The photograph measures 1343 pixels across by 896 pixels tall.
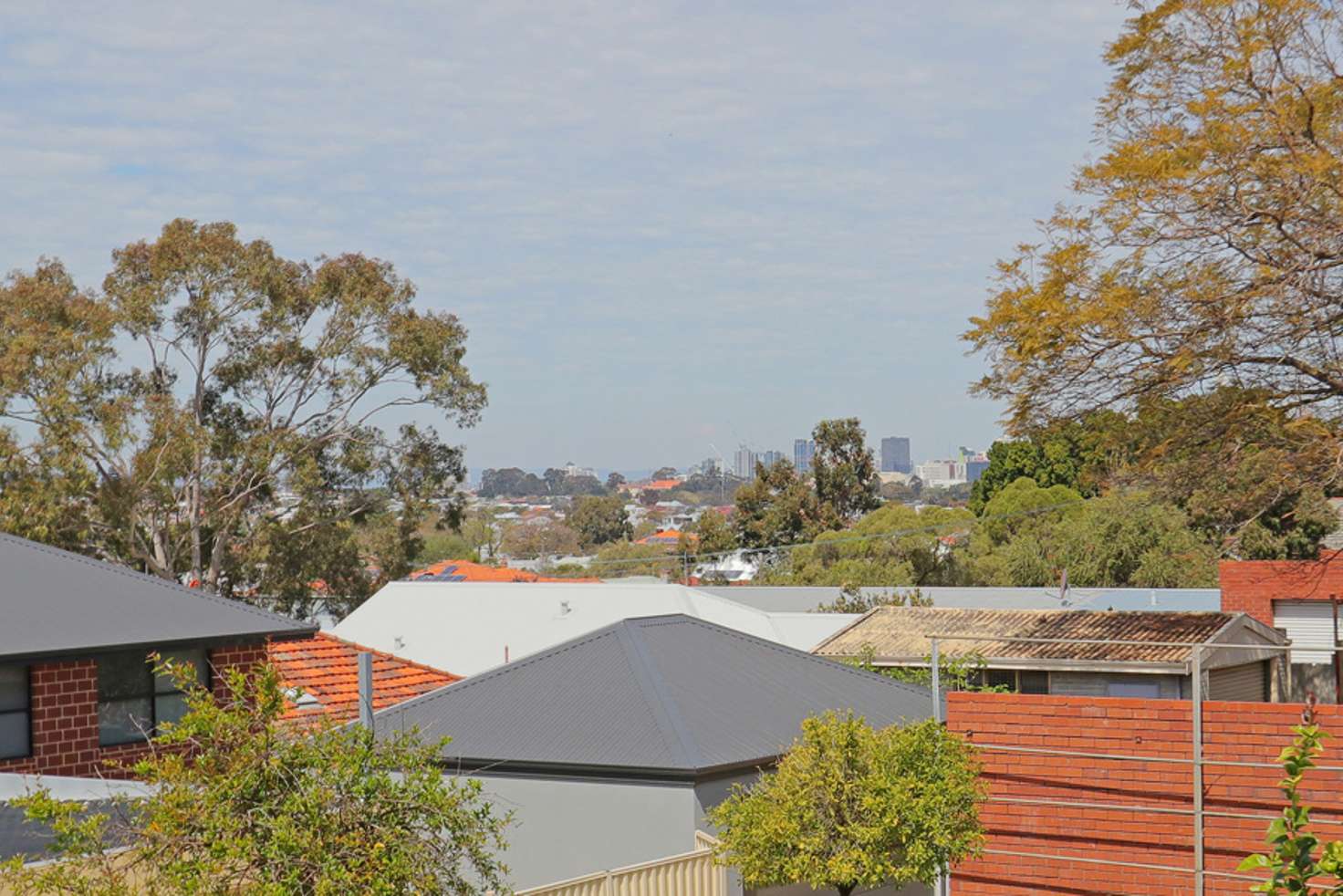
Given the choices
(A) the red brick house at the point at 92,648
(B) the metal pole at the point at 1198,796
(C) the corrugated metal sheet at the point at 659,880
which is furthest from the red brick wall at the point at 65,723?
(B) the metal pole at the point at 1198,796

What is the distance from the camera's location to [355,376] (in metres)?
44.7

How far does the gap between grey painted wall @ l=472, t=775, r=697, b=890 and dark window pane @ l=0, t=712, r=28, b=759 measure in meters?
5.30

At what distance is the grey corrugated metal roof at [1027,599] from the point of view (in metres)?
41.2

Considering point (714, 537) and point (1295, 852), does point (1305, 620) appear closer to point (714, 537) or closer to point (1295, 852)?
point (1295, 852)

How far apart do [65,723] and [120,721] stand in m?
0.86

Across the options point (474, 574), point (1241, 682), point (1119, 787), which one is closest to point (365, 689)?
point (1119, 787)

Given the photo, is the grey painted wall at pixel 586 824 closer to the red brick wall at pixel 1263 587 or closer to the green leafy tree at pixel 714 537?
the red brick wall at pixel 1263 587

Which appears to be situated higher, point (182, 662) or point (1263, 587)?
point (182, 662)

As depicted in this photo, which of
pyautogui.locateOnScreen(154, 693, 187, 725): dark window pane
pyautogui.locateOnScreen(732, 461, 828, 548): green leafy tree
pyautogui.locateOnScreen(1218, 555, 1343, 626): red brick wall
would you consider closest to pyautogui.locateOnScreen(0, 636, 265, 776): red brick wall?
pyautogui.locateOnScreen(154, 693, 187, 725): dark window pane

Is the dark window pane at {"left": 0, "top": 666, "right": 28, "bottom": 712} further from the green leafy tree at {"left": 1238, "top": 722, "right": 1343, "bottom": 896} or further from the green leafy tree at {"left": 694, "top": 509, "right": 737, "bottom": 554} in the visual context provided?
the green leafy tree at {"left": 694, "top": 509, "right": 737, "bottom": 554}

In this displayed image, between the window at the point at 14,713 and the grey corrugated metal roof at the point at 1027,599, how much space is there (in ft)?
93.6

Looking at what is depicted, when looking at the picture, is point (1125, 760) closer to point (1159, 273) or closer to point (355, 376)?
point (1159, 273)

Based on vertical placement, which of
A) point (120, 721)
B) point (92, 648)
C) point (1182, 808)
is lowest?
point (1182, 808)

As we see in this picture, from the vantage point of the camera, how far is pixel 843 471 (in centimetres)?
8312
